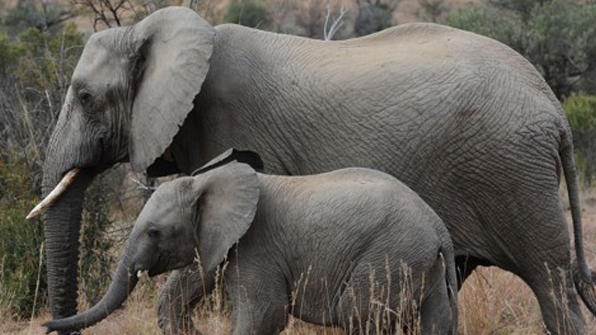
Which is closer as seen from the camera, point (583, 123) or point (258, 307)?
point (258, 307)

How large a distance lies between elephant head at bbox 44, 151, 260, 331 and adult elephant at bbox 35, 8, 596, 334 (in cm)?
49

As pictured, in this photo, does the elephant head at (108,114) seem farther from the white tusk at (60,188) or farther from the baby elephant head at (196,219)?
the baby elephant head at (196,219)

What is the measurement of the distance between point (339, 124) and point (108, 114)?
1084 millimetres

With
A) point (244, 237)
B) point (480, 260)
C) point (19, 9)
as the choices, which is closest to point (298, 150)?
point (244, 237)

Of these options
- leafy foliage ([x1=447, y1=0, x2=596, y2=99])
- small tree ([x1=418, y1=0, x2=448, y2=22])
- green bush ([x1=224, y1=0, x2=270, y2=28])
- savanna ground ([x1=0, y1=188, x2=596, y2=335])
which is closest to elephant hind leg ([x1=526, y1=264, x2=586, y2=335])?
savanna ground ([x1=0, y1=188, x2=596, y2=335])

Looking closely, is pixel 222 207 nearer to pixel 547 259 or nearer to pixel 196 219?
pixel 196 219

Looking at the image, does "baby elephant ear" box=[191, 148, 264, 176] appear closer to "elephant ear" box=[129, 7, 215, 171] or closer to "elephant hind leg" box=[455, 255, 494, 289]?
"elephant ear" box=[129, 7, 215, 171]

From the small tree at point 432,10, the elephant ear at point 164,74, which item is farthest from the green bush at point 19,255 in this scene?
the small tree at point 432,10

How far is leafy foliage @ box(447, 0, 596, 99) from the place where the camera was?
1909 cm

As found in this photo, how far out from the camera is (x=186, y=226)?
5.02 metres

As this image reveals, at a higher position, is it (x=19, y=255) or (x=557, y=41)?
(x=19, y=255)

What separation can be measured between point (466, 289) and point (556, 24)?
13892 mm

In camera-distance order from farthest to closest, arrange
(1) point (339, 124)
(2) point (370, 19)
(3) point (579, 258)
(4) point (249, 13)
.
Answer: (2) point (370, 19)
(4) point (249, 13)
(3) point (579, 258)
(1) point (339, 124)

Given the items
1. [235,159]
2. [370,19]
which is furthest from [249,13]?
[235,159]
